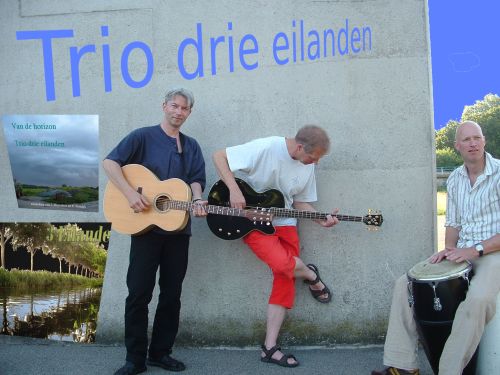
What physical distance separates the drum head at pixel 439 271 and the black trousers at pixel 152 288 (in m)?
1.51

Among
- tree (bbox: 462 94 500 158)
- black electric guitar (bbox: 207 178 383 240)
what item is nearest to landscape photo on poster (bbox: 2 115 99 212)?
black electric guitar (bbox: 207 178 383 240)

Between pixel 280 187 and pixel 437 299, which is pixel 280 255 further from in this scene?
pixel 437 299

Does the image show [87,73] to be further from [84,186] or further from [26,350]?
[26,350]

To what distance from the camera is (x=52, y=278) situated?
4.32 metres

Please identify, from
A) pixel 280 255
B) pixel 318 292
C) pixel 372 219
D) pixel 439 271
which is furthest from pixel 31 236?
pixel 439 271

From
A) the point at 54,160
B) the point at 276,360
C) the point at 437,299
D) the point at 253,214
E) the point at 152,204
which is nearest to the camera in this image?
the point at 437,299

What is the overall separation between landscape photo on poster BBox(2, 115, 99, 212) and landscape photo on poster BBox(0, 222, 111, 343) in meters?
0.22

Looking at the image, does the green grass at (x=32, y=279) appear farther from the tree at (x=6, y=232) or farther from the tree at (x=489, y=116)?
the tree at (x=489, y=116)

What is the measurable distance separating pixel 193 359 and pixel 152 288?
0.74m

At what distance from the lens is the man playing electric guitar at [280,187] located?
3371 millimetres

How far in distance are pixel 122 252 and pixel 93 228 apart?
0.33m

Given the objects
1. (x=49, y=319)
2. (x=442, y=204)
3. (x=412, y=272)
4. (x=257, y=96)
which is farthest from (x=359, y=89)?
(x=49, y=319)

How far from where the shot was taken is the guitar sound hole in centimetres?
325

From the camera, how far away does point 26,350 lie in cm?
377
